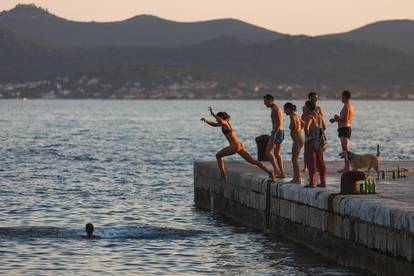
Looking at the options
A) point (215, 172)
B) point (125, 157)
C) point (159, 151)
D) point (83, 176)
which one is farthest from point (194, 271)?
point (159, 151)

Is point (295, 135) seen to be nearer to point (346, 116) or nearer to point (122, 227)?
point (346, 116)

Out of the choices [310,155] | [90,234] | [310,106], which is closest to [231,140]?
[90,234]

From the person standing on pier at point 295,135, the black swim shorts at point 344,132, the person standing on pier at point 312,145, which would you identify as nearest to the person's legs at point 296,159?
the person standing on pier at point 295,135

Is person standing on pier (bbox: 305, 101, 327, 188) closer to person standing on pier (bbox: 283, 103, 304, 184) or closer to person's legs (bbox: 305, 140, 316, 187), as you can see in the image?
person's legs (bbox: 305, 140, 316, 187)

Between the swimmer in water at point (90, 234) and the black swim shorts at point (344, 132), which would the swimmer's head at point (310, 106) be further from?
the swimmer in water at point (90, 234)

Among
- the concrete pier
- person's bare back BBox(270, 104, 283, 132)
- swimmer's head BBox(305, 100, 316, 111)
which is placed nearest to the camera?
the concrete pier

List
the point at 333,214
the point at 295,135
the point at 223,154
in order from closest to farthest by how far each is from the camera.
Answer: the point at 333,214 → the point at 295,135 → the point at 223,154

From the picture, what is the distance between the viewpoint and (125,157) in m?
63.5

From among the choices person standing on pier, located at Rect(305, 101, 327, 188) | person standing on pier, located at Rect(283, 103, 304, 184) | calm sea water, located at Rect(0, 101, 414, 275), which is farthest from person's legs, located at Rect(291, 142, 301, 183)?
calm sea water, located at Rect(0, 101, 414, 275)

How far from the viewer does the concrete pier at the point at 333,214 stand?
1789 centimetres

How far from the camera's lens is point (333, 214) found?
2089 cm

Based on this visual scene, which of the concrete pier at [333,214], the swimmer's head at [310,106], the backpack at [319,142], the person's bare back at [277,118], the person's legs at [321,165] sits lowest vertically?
the concrete pier at [333,214]

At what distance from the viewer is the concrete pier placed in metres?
17.9

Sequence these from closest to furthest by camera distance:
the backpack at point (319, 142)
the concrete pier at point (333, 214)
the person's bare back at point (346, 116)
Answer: the concrete pier at point (333, 214) → the backpack at point (319, 142) → the person's bare back at point (346, 116)
